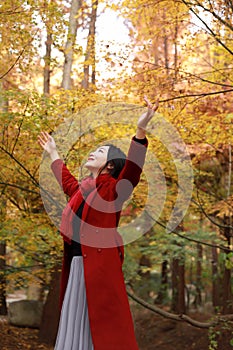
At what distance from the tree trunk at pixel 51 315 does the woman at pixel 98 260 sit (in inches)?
202

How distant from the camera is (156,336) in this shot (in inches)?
407

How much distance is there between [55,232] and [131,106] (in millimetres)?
→ 2009

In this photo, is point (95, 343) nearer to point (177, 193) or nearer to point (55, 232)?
point (55, 232)

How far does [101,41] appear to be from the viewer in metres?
5.60

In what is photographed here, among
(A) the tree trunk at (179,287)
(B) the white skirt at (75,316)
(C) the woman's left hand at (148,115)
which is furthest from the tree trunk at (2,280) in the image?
(C) the woman's left hand at (148,115)

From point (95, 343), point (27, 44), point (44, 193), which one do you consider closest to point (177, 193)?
point (44, 193)

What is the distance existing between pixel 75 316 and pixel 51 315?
5.52m

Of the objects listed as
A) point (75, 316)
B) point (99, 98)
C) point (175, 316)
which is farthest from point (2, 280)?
point (75, 316)

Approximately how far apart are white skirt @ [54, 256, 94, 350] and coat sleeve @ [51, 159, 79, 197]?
1.77 feet

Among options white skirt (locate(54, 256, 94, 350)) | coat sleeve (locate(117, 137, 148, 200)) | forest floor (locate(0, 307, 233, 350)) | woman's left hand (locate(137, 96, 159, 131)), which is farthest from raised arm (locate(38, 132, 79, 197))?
forest floor (locate(0, 307, 233, 350))

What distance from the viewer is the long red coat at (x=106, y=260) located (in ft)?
9.24

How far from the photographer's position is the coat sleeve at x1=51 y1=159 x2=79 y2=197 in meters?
3.34

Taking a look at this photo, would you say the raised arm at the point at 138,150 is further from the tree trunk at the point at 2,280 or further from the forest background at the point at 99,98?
the tree trunk at the point at 2,280

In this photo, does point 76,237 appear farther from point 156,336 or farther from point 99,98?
point 156,336
